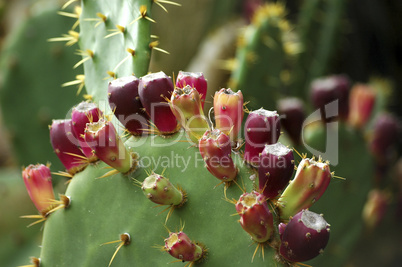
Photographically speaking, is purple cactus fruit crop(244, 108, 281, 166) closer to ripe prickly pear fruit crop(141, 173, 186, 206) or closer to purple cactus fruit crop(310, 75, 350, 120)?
ripe prickly pear fruit crop(141, 173, 186, 206)

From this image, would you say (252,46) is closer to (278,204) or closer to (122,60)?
(122,60)

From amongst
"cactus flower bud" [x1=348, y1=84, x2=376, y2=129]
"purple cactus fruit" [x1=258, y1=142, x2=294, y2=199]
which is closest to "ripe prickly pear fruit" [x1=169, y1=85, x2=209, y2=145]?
"purple cactus fruit" [x1=258, y1=142, x2=294, y2=199]

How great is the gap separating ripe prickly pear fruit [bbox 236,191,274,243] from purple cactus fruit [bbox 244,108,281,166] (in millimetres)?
104

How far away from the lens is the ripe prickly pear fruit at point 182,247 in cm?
74

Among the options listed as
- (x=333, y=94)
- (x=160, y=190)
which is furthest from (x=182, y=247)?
(x=333, y=94)

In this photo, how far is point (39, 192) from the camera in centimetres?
94

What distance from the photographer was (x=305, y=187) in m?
0.74

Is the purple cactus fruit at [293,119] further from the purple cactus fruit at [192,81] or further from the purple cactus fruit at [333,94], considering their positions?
the purple cactus fruit at [192,81]

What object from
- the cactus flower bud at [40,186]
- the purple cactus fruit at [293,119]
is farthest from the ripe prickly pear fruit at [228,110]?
the purple cactus fruit at [293,119]

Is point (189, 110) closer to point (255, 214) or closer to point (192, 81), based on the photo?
point (192, 81)

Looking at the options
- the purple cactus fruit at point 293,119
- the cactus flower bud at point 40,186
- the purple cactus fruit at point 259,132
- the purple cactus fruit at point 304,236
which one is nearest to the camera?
the purple cactus fruit at point 304,236

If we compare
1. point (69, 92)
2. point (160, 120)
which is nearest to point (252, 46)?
point (69, 92)

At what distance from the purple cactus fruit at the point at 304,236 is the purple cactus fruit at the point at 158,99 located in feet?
1.00

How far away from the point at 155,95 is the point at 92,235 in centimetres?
30
